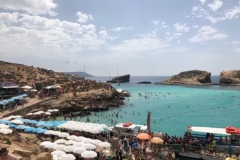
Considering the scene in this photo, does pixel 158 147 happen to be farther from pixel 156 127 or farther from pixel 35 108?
pixel 35 108

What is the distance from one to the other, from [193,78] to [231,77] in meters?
26.7

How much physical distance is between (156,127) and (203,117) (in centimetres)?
1551

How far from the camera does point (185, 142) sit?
26000mm

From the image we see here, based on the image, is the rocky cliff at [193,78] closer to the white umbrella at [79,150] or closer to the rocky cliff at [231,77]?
the rocky cliff at [231,77]

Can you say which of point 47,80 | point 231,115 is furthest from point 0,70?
point 231,115

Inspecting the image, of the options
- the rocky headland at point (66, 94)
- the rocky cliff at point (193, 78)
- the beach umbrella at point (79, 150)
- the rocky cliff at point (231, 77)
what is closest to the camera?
the beach umbrella at point (79, 150)

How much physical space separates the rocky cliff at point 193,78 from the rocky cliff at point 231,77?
1247cm

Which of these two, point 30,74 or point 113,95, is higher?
point 30,74

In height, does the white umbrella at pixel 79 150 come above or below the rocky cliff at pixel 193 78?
below

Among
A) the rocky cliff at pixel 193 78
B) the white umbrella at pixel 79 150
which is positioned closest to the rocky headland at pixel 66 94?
the white umbrella at pixel 79 150

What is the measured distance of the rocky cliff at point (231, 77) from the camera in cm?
16000

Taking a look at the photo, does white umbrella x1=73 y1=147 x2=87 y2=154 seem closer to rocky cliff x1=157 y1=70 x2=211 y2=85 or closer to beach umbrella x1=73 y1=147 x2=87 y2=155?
beach umbrella x1=73 y1=147 x2=87 y2=155

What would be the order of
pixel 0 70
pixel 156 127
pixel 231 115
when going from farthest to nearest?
1. pixel 0 70
2. pixel 231 115
3. pixel 156 127

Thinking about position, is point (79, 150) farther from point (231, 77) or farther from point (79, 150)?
point (231, 77)
